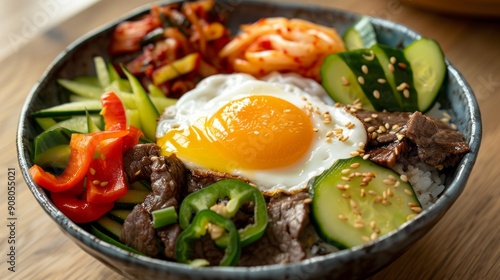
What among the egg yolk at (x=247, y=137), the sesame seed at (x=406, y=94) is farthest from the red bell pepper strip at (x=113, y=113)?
the sesame seed at (x=406, y=94)

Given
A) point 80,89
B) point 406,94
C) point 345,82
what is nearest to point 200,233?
point 345,82

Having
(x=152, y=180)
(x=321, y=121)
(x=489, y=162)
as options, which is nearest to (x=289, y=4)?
(x=321, y=121)

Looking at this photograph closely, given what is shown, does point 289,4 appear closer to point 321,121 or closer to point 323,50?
point 323,50

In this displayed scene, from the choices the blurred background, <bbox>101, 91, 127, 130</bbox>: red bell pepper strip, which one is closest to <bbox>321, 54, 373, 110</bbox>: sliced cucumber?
<bbox>101, 91, 127, 130</bbox>: red bell pepper strip

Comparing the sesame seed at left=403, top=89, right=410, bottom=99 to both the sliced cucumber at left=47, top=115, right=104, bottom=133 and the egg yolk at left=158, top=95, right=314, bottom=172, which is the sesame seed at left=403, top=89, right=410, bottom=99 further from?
the sliced cucumber at left=47, top=115, right=104, bottom=133

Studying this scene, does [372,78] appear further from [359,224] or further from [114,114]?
[114,114]

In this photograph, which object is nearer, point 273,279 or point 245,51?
point 273,279
